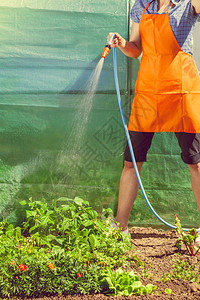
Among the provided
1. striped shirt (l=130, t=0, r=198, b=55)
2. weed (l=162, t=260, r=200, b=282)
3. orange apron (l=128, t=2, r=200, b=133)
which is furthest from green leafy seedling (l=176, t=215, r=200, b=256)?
striped shirt (l=130, t=0, r=198, b=55)

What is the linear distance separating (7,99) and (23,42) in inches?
19.3

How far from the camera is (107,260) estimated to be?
2.74 m

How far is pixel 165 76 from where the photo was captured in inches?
119

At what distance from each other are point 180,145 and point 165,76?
551 millimetres

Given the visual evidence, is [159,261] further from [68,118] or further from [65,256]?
[68,118]

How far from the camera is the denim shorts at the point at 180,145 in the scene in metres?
3.09

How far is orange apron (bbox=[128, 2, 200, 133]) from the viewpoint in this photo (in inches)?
117

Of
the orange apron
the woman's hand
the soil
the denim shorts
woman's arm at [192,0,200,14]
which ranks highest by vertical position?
woman's arm at [192,0,200,14]

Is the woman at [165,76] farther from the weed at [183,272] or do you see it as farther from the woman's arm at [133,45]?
the weed at [183,272]

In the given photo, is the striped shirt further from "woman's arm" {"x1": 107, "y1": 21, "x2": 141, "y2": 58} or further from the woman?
"woman's arm" {"x1": 107, "y1": 21, "x2": 141, "y2": 58}

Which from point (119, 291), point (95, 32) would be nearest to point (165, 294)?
point (119, 291)

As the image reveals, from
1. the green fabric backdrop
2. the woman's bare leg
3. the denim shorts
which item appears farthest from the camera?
the green fabric backdrop

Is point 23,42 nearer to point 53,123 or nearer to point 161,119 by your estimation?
point 53,123

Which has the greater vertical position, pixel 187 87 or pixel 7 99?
pixel 187 87
